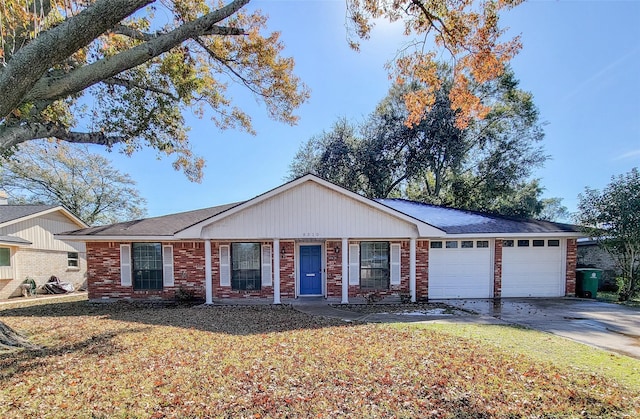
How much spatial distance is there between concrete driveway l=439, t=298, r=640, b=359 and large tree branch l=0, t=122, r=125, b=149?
1344 cm

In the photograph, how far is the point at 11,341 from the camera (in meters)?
5.92

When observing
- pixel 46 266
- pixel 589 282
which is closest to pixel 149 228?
pixel 46 266

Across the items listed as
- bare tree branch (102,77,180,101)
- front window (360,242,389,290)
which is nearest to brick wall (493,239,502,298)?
front window (360,242,389,290)

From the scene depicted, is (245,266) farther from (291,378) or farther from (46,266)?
(46,266)

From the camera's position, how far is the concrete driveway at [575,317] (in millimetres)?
6404

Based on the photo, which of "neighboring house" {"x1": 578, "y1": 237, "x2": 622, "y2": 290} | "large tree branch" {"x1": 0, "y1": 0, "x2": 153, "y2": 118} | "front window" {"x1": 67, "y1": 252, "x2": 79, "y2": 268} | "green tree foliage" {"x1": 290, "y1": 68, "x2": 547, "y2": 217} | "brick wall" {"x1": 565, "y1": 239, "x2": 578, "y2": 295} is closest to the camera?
"large tree branch" {"x1": 0, "y1": 0, "x2": 153, "y2": 118}

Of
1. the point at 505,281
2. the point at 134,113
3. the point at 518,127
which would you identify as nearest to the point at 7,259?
the point at 134,113

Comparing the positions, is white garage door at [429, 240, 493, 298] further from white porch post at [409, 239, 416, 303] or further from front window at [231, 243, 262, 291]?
front window at [231, 243, 262, 291]

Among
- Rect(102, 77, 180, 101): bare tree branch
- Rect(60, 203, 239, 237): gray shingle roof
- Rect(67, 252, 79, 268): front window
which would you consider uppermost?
Rect(102, 77, 180, 101): bare tree branch

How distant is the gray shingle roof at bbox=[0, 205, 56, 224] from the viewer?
14742mm

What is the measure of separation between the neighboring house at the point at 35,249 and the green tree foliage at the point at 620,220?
2530 centimetres

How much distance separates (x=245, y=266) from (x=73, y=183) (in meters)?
22.8

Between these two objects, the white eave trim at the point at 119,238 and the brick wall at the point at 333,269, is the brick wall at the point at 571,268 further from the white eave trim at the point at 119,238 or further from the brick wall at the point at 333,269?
the white eave trim at the point at 119,238

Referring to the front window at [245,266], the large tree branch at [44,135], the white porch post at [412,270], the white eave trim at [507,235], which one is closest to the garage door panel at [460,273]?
the white eave trim at [507,235]
